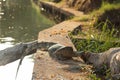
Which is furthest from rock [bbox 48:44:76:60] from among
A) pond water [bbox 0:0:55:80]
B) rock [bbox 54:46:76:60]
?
pond water [bbox 0:0:55:80]

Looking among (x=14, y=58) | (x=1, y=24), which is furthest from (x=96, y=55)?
(x=1, y=24)

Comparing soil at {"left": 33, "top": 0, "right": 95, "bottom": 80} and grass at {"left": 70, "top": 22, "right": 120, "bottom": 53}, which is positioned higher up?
soil at {"left": 33, "top": 0, "right": 95, "bottom": 80}

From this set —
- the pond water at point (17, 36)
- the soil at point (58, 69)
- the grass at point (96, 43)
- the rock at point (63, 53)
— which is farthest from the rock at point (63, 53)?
the pond water at point (17, 36)

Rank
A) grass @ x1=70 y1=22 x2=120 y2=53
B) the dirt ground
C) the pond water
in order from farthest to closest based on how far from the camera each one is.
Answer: the pond water → grass @ x1=70 y1=22 x2=120 y2=53 → the dirt ground

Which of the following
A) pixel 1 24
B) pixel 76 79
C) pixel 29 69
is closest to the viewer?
pixel 76 79

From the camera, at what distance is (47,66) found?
727 cm

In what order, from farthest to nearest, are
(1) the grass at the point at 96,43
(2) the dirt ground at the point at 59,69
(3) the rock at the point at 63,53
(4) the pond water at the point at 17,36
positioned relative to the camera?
(4) the pond water at the point at 17,36, (1) the grass at the point at 96,43, (3) the rock at the point at 63,53, (2) the dirt ground at the point at 59,69

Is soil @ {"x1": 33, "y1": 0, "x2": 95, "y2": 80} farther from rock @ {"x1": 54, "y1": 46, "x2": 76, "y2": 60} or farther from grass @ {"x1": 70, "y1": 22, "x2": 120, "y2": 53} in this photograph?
grass @ {"x1": 70, "y1": 22, "x2": 120, "y2": 53}

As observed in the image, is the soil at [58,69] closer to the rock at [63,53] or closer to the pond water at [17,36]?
the rock at [63,53]

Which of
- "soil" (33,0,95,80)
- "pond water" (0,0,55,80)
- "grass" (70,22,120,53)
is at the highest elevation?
"soil" (33,0,95,80)

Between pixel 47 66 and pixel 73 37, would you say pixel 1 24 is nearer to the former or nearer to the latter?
pixel 73 37

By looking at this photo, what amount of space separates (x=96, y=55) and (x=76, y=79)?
4.25ft

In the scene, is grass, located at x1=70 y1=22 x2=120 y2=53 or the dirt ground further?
→ grass, located at x1=70 y1=22 x2=120 y2=53

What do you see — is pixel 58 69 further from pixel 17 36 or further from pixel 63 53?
pixel 17 36
